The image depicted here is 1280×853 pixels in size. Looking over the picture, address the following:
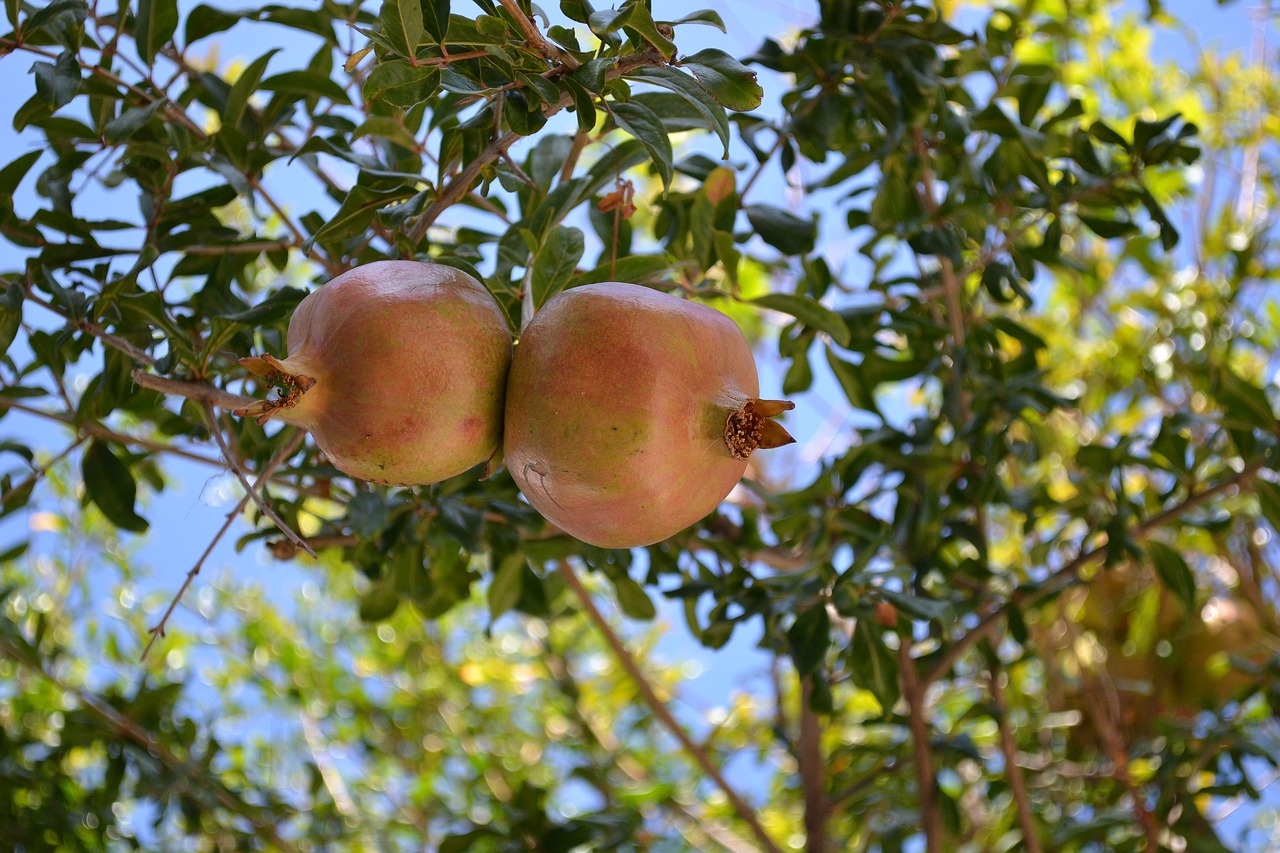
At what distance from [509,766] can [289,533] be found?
2.36 meters

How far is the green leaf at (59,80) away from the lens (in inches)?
40.3

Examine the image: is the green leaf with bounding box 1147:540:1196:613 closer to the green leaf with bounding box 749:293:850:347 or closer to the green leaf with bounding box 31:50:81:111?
the green leaf with bounding box 749:293:850:347

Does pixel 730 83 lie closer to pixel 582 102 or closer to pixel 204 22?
pixel 582 102

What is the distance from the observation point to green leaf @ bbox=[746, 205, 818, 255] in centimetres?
133

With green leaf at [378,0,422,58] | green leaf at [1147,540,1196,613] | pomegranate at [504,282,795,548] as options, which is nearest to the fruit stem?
pomegranate at [504,282,795,548]

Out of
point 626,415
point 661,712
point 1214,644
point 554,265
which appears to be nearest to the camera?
point 626,415

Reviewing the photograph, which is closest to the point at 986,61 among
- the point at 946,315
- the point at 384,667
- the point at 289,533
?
the point at 946,315

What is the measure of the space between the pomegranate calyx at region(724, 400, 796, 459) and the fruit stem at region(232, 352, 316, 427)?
287mm

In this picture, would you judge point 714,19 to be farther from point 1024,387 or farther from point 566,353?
point 1024,387

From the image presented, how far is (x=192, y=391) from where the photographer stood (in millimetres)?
807

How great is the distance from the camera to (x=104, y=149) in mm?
1244

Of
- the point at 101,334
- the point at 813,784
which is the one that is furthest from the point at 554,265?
the point at 813,784

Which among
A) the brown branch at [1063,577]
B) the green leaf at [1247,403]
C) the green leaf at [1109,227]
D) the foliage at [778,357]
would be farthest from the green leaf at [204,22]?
the green leaf at [1247,403]

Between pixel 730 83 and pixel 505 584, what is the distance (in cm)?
86
